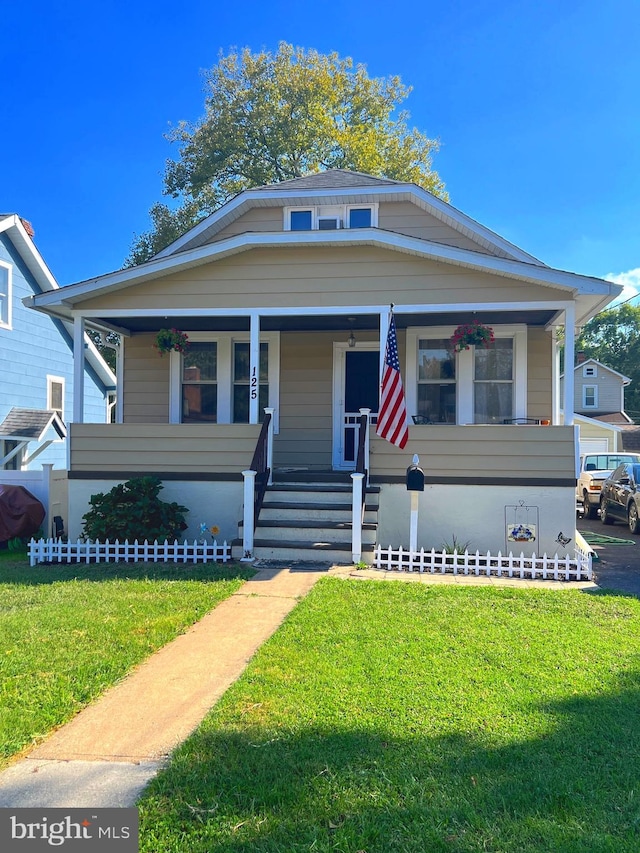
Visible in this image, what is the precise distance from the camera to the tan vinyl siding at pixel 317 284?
27.9 feet

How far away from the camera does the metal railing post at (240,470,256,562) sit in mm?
7910

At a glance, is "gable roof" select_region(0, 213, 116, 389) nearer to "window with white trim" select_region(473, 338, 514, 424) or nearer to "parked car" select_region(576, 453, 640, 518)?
"window with white trim" select_region(473, 338, 514, 424)

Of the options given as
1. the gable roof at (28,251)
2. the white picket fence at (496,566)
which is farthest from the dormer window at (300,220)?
the white picket fence at (496,566)

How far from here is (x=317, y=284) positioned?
8867 mm

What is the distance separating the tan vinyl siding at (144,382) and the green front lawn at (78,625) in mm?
4030

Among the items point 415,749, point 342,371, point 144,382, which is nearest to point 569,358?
point 342,371

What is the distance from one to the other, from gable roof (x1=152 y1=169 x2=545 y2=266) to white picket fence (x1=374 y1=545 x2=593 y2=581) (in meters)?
5.45

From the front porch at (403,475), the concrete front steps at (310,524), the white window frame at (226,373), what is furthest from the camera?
the white window frame at (226,373)

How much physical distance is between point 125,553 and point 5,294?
9.36 metres

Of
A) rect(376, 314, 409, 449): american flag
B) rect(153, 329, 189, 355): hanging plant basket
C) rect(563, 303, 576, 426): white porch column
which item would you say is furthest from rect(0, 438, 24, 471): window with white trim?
rect(563, 303, 576, 426): white porch column

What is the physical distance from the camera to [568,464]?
8219mm

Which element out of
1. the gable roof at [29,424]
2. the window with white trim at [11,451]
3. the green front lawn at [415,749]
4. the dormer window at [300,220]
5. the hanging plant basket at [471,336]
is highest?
the dormer window at [300,220]

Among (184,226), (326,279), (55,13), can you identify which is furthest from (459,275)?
(184,226)

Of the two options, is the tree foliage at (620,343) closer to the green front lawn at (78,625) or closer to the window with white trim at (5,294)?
the window with white trim at (5,294)
